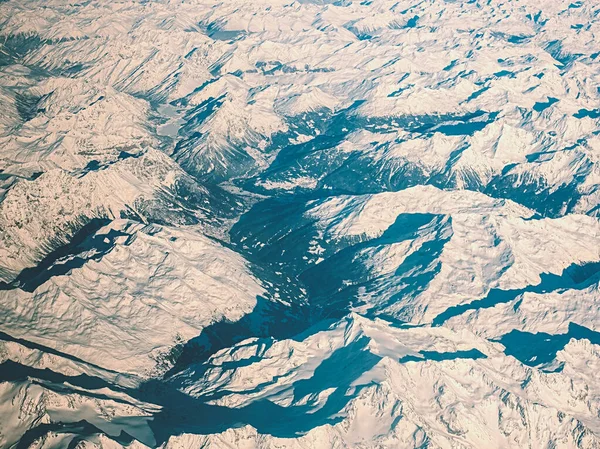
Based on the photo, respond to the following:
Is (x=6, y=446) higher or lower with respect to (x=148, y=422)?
higher

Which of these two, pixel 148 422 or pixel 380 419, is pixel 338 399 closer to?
pixel 380 419

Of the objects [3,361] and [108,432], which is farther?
[3,361]

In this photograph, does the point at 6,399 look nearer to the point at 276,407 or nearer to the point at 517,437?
the point at 276,407

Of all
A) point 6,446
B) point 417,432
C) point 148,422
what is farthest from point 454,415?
point 6,446

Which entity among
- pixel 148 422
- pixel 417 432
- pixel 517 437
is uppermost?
pixel 148 422

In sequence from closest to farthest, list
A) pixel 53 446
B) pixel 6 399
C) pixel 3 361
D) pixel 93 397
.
A: pixel 53 446
pixel 6 399
pixel 93 397
pixel 3 361

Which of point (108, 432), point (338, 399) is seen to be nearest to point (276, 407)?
point (338, 399)

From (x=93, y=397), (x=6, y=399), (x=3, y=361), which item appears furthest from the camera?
(x=3, y=361)

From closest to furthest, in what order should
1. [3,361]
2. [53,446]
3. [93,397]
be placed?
[53,446], [93,397], [3,361]

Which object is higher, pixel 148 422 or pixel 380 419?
pixel 148 422
